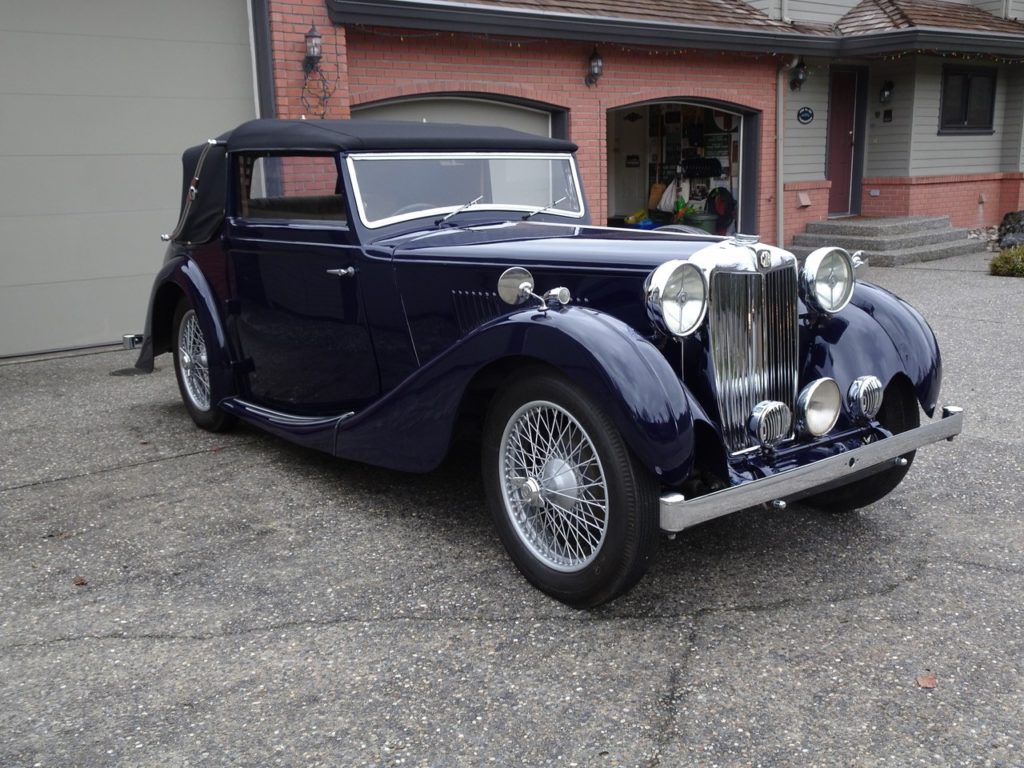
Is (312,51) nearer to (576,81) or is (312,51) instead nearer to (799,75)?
(576,81)

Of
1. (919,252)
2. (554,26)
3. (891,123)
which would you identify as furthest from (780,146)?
(554,26)

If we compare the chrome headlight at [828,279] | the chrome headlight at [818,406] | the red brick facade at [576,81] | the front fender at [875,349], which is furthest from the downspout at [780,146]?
the chrome headlight at [818,406]

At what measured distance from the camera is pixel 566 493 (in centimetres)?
322

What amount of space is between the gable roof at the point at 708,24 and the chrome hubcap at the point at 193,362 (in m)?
4.18

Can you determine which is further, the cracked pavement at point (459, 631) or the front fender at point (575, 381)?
the front fender at point (575, 381)

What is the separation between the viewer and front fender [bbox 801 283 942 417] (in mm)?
3576

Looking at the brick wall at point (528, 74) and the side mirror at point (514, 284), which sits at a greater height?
the brick wall at point (528, 74)

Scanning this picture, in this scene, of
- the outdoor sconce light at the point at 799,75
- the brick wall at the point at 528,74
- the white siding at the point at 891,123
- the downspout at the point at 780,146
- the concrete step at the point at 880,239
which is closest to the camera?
the brick wall at the point at 528,74

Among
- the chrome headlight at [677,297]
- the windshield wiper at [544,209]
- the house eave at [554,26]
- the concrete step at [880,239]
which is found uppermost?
the house eave at [554,26]

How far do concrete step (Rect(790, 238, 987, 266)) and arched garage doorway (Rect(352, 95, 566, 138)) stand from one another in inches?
144

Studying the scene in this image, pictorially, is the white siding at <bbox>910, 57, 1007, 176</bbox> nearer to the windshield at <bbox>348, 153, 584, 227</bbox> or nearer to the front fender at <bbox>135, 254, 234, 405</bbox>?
the windshield at <bbox>348, 153, 584, 227</bbox>

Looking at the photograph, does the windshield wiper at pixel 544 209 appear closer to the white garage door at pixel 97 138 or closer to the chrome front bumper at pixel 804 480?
the chrome front bumper at pixel 804 480

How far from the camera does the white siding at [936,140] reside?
554 inches

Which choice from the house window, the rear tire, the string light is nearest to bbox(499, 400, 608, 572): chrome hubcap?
the rear tire
